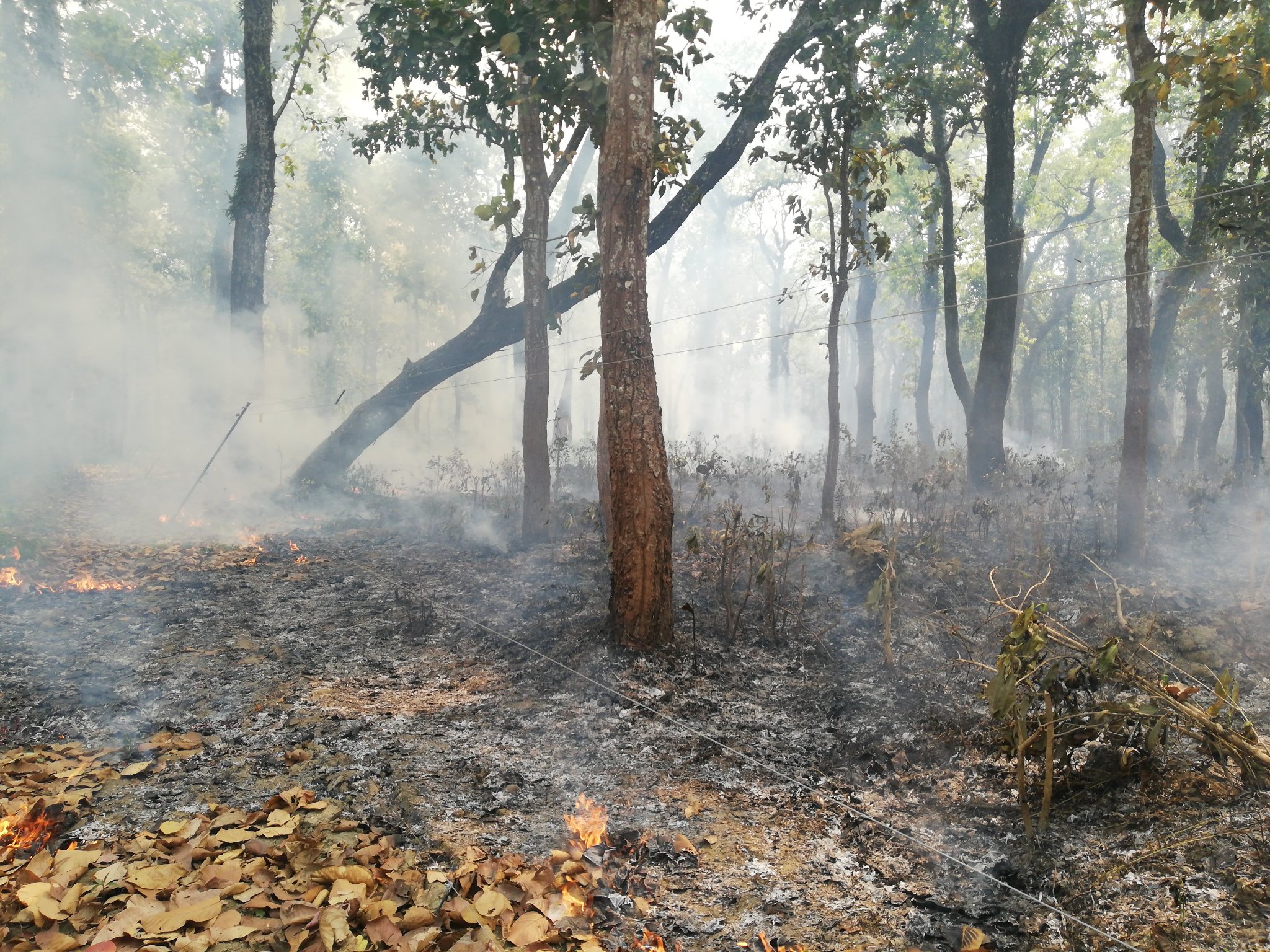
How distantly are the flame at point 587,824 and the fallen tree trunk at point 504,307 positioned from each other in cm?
706

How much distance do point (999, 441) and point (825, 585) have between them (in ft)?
22.1

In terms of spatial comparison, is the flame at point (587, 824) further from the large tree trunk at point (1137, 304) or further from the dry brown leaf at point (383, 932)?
the large tree trunk at point (1137, 304)

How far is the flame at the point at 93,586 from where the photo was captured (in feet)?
23.6

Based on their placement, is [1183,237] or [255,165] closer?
[255,165]

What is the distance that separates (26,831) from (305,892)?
1334mm

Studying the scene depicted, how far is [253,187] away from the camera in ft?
43.2

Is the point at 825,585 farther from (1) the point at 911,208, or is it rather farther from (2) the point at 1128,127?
(2) the point at 1128,127

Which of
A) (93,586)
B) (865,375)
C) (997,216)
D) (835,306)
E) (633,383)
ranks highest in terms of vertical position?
(997,216)

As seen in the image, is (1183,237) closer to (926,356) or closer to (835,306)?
(835,306)

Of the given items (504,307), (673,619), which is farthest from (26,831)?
(504,307)

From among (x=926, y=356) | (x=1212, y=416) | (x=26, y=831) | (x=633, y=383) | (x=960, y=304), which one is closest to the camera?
(x=26, y=831)

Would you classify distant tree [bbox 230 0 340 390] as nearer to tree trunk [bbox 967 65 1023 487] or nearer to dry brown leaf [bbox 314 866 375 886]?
tree trunk [bbox 967 65 1023 487]

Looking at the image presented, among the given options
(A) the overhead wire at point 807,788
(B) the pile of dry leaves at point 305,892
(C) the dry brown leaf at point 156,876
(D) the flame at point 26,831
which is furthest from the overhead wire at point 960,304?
(D) the flame at point 26,831

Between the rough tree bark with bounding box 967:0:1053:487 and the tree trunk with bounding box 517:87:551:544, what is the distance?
6709mm
